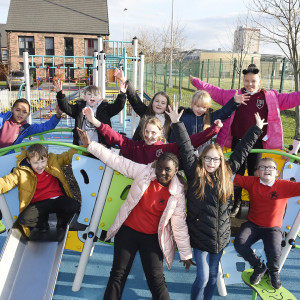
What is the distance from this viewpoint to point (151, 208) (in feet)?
8.82

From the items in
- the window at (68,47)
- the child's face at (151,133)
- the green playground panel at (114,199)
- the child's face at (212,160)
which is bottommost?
the green playground panel at (114,199)

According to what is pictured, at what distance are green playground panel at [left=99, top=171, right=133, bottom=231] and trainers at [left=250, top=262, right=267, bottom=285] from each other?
1.30 metres

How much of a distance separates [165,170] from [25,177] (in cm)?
126

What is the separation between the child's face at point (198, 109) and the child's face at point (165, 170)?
987mm

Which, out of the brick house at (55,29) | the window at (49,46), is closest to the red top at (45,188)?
the brick house at (55,29)

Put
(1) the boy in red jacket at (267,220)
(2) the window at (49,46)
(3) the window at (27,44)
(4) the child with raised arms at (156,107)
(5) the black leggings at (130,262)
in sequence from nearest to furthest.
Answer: (5) the black leggings at (130,262) < (1) the boy in red jacket at (267,220) < (4) the child with raised arms at (156,107) < (3) the window at (27,44) < (2) the window at (49,46)

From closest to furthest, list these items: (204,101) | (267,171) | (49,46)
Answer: (267,171)
(204,101)
(49,46)

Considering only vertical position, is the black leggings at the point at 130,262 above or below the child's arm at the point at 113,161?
below

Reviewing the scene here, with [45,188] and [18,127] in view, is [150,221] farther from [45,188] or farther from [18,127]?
[18,127]

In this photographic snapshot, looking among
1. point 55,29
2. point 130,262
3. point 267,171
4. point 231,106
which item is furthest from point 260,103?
Result: point 55,29

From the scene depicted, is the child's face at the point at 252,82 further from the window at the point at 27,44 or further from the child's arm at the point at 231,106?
the window at the point at 27,44

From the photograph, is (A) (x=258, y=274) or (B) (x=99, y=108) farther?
(B) (x=99, y=108)

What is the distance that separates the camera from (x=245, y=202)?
3.36 m

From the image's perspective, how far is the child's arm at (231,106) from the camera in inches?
130
